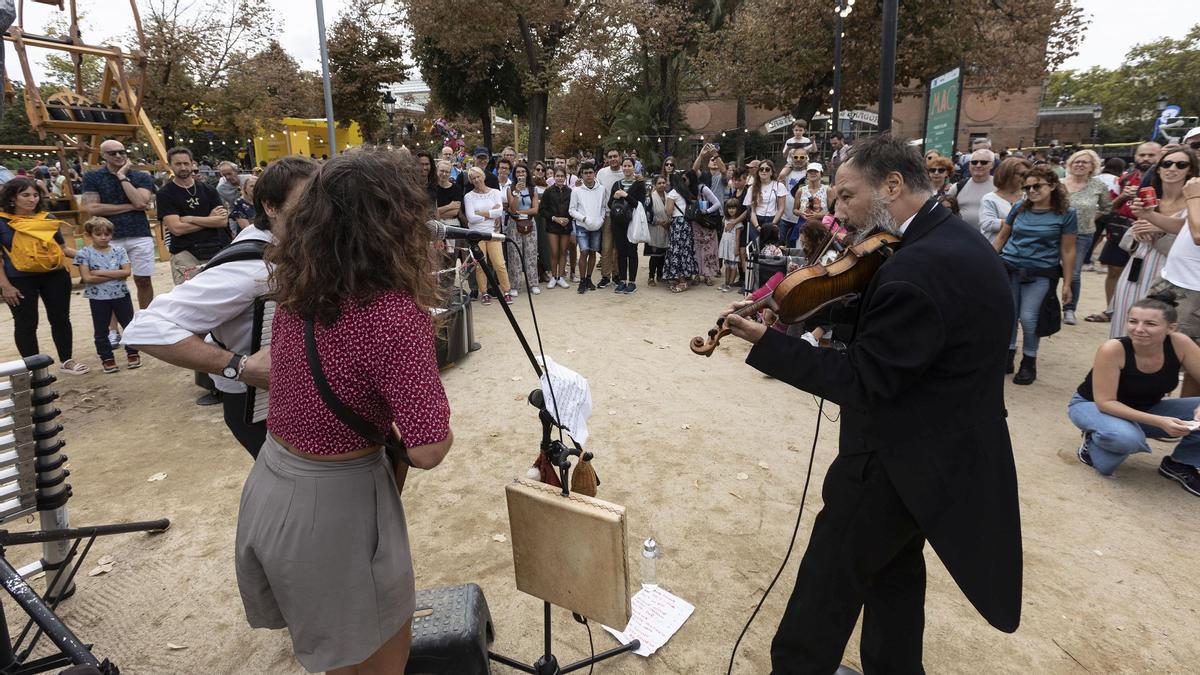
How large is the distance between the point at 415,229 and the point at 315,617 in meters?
1.07

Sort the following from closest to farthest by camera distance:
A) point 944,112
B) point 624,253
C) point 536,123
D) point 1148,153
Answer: point 1148,153 → point 944,112 → point 624,253 → point 536,123

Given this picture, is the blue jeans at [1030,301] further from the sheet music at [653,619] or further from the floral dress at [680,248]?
the floral dress at [680,248]

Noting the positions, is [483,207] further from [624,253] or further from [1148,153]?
[1148,153]

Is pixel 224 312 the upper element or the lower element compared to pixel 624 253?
upper

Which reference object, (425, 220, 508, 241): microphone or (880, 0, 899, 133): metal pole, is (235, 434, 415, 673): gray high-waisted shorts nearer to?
(425, 220, 508, 241): microphone

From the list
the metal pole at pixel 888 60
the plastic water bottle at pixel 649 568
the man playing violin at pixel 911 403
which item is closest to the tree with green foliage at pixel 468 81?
the metal pole at pixel 888 60

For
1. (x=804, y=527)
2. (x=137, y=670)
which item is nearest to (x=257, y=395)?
(x=137, y=670)

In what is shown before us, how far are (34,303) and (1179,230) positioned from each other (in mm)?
9986

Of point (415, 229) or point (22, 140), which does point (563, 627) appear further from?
point (22, 140)

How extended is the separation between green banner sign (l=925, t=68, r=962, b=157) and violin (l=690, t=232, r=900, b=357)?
7.05m

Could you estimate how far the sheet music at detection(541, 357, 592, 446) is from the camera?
2.08 metres

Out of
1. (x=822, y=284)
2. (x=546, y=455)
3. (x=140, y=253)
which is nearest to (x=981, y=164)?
(x=822, y=284)

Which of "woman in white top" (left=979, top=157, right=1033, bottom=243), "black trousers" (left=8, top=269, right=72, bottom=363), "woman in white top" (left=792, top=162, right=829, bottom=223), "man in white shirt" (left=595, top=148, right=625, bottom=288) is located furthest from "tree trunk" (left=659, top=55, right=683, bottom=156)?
"black trousers" (left=8, top=269, right=72, bottom=363)

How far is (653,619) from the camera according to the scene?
2.80 m
